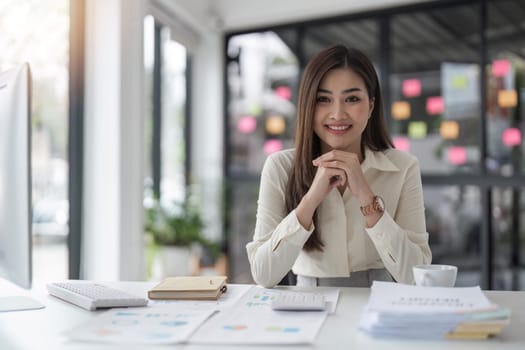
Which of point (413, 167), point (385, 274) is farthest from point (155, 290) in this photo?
point (413, 167)

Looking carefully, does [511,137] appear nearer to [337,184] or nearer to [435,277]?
[337,184]

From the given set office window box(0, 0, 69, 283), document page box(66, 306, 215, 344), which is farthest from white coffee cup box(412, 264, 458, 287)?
office window box(0, 0, 69, 283)

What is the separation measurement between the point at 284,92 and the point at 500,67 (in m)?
1.69

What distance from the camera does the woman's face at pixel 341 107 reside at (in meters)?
1.80

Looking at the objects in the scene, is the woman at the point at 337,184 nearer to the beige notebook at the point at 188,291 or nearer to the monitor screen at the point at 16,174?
the beige notebook at the point at 188,291

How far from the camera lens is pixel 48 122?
3232 mm

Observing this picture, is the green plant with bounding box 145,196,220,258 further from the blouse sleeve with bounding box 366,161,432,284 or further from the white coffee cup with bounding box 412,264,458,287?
the white coffee cup with bounding box 412,264,458,287

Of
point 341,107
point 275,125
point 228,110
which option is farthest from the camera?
point 228,110

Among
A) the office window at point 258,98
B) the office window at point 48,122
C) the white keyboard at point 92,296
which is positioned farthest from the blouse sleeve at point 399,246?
the office window at point 258,98

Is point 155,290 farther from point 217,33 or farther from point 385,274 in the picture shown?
point 217,33

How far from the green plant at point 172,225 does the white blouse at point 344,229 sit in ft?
8.10

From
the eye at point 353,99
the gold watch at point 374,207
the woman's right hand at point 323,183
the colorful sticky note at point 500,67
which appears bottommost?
the gold watch at point 374,207

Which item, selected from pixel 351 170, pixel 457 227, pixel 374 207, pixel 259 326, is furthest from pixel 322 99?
pixel 457 227

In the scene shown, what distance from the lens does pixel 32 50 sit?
122 inches
